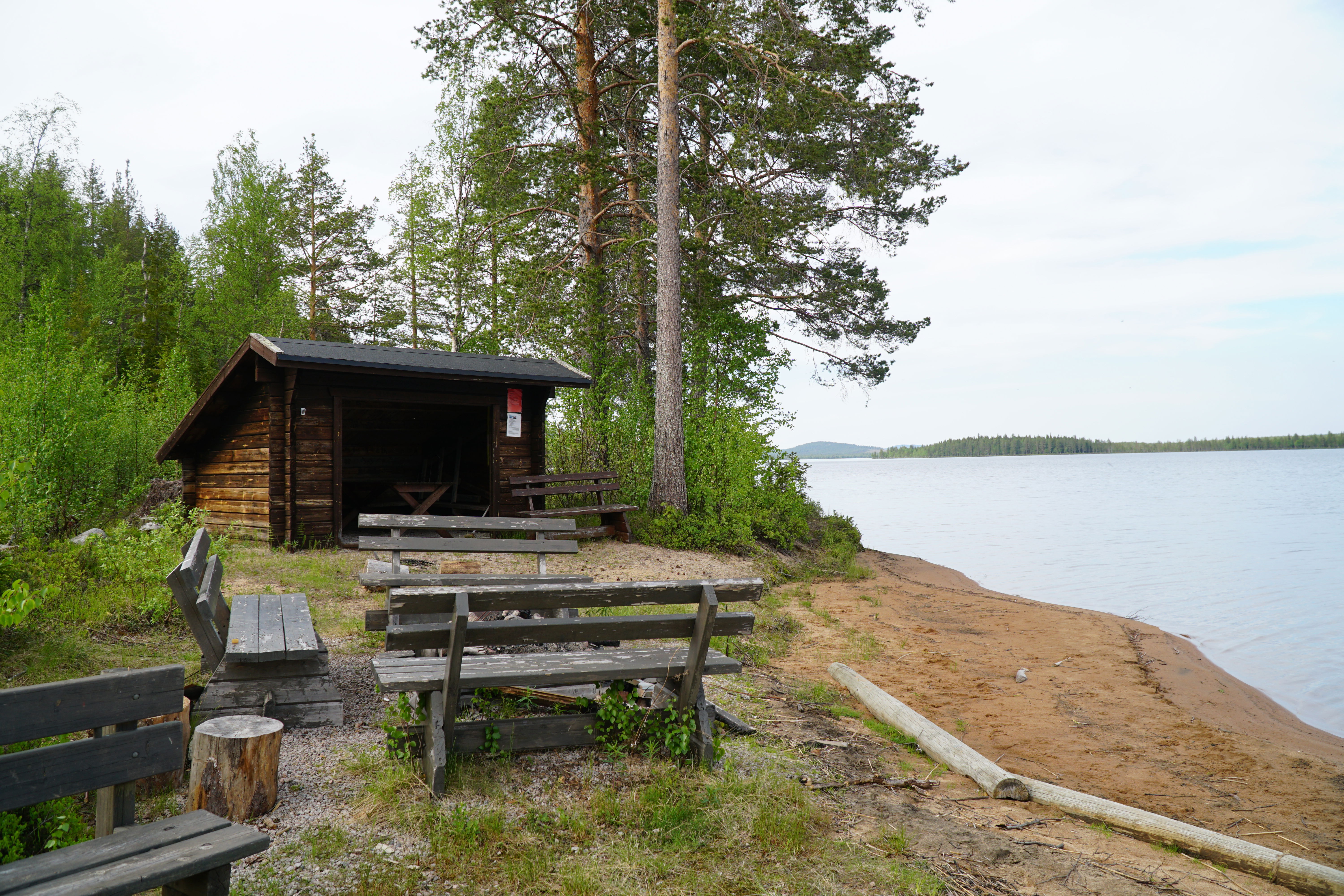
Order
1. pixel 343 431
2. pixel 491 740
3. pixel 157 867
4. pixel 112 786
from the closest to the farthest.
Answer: pixel 157 867 < pixel 112 786 < pixel 491 740 < pixel 343 431

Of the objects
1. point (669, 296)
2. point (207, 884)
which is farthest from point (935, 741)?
point (669, 296)

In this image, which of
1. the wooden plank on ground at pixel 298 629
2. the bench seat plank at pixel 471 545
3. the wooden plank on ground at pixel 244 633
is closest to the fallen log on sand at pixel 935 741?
the bench seat plank at pixel 471 545

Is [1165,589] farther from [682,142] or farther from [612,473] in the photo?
[682,142]

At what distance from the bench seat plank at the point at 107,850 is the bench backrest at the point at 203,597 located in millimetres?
1652

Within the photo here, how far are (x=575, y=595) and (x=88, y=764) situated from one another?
6.10 ft

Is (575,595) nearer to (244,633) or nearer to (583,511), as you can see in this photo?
(244,633)

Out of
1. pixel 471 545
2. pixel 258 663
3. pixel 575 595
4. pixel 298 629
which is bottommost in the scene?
pixel 258 663

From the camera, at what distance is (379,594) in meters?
8.53

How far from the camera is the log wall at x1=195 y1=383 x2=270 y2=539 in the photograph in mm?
11516

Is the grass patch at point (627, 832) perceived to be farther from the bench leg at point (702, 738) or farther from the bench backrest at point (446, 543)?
the bench backrest at point (446, 543)

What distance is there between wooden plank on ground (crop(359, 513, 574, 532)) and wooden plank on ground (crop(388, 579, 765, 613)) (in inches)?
127

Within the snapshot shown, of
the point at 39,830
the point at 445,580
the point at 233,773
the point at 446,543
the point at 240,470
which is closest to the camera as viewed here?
the point at 39,830

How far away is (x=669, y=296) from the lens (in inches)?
547

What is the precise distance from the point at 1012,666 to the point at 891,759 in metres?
4.05
